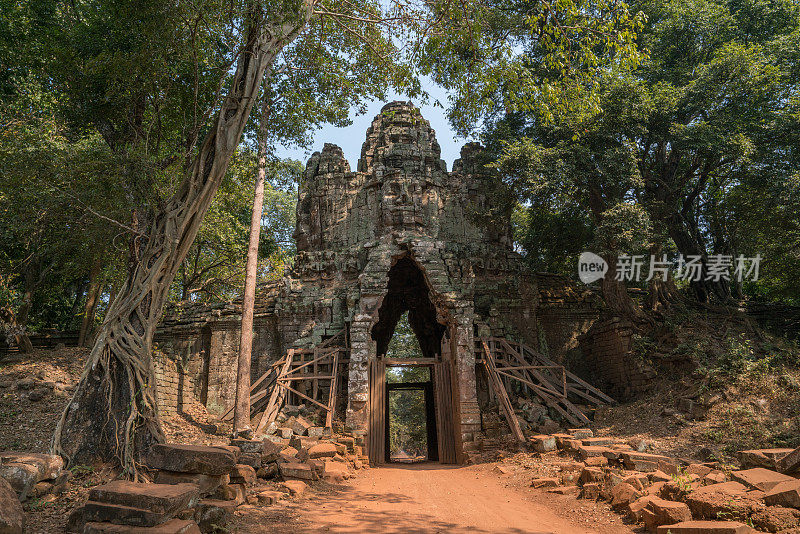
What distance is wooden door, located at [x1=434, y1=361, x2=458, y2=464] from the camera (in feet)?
40.1

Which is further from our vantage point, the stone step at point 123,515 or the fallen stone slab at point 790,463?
the fallen stone slab at point 790,463

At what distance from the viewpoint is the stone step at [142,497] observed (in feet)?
12.0

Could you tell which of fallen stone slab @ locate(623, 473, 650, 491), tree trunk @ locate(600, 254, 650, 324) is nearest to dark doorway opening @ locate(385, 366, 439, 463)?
tree trunk @ locate(600, 254, 650, 324)

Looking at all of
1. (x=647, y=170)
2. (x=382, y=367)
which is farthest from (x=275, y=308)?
(x=647, y=170)

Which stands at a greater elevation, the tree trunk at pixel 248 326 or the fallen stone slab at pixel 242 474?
the tree trunk at pixel 248 326

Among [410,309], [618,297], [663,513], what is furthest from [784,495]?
[410,309]

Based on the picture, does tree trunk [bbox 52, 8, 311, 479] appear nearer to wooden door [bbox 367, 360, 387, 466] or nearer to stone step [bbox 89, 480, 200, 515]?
stone step [bbox 89, 480, 200, 515]

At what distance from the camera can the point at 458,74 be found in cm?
860

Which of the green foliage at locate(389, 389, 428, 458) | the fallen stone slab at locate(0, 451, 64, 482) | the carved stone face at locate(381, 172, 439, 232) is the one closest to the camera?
the fallen stone slab at locate(0, 451, 64, 482)

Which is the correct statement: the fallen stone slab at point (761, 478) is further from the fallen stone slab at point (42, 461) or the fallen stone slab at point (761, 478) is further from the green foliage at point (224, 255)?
the green foliage at point (224, 255)

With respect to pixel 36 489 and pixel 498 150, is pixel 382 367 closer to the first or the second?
pixel 498 150

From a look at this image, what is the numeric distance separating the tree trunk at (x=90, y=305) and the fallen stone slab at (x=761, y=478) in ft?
54.7

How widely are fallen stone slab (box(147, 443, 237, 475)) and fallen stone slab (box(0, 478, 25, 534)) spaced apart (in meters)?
1.56

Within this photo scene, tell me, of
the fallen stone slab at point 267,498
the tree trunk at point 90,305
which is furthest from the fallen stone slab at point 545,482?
the tree trunk at point 90,305
